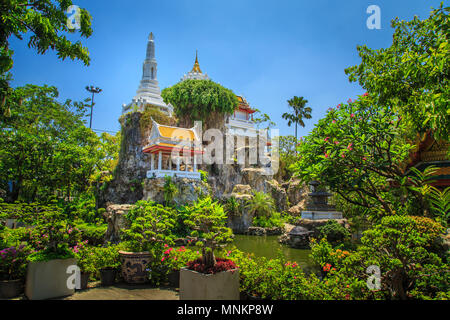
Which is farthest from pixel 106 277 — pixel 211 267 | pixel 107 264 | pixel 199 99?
pixel 199 99

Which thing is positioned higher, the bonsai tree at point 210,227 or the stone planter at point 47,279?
the bonsai tree at point 210,227

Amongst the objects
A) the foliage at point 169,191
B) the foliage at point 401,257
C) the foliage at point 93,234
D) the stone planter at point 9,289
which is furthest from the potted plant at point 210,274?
the foliage at point 169,191

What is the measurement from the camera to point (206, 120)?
1107 inches

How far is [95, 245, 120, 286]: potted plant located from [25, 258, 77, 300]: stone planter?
2.71 feet

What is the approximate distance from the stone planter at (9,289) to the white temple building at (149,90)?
21676 millimetres

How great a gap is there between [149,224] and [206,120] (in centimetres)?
2255

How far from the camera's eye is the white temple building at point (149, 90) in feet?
91.6

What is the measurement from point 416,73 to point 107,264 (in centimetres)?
659

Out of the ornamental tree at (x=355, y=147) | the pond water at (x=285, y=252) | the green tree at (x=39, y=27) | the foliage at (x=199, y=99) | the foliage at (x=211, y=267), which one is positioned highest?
the foliage at (x=199, y=99)

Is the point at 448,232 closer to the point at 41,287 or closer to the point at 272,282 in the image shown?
the point at 272,282

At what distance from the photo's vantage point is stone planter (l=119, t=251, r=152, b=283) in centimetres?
562

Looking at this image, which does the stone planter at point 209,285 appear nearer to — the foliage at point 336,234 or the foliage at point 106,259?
the foliage at point 106,259

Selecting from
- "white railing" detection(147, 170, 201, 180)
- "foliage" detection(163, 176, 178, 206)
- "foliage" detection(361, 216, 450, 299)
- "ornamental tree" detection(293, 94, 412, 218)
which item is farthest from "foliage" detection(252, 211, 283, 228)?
"foliage" detection(361, 216, 450, 299)
